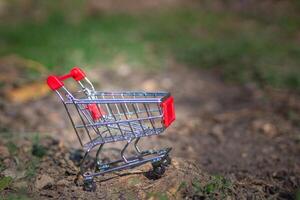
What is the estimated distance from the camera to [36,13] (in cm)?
1107

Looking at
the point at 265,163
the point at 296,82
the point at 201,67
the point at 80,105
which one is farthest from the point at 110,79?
the point at 80,105

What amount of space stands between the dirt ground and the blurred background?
0.01 m

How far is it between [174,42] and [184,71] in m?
1.39

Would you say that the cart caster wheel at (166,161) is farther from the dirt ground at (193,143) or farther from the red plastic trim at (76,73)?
the red plastic trim at (76,73)

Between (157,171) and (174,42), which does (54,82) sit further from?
(174,42)

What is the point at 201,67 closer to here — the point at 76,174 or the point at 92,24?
the point at 92,24

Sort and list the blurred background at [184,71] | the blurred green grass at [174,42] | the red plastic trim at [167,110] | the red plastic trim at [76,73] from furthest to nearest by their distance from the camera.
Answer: the blurred green grass at [174,42]
the blurred background at [184,71]
the red plastic trim at [76,73]
the red plastic trim at [167,110]

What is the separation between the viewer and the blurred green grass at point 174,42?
7.80 meters

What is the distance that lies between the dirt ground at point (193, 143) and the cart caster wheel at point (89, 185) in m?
0.03

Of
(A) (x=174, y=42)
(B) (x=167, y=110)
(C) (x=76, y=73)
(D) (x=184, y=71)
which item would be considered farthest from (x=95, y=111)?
(A) (x=174, y=42)

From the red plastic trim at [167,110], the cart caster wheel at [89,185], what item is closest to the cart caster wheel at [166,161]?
the red plastic trim at [167,110]

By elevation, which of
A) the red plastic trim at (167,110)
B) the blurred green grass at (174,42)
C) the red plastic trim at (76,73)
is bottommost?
the blurred green grass at (174,42)

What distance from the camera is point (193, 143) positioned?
17.6 feet

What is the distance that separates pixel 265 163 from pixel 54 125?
7.88ft
